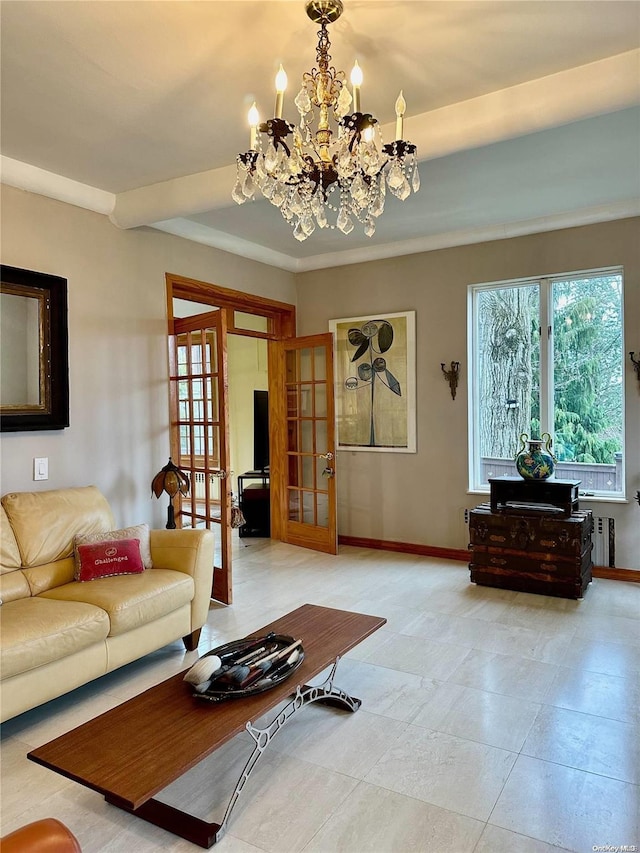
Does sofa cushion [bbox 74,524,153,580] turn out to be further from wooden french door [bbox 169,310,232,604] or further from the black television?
the black television

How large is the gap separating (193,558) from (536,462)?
256 centimetres

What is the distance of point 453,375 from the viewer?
518 centimetres

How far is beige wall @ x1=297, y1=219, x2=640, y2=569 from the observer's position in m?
4.49

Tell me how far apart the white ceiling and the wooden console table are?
95.8 inches

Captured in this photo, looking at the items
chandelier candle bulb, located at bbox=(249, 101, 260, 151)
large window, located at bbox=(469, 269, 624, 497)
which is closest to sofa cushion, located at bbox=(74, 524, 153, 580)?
chandelier candle bulb, located at bbox=(249, 101, 260, 151)

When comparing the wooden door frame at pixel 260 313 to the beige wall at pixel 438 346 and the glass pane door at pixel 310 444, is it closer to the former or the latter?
the glass pane door at pixel 310 444

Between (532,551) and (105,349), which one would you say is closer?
(105,349)

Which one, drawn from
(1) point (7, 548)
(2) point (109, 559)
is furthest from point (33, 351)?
(2) point (109, 559)

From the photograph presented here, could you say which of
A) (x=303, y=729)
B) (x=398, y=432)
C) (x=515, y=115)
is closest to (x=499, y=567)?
(x=398, y=432)

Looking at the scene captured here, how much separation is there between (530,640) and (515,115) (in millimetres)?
2771

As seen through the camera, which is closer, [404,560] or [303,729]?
[303,729]

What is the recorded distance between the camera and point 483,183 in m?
3.91

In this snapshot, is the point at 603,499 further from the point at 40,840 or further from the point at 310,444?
the point at 40,840

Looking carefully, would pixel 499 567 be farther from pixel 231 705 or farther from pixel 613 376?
pixel 231 705
